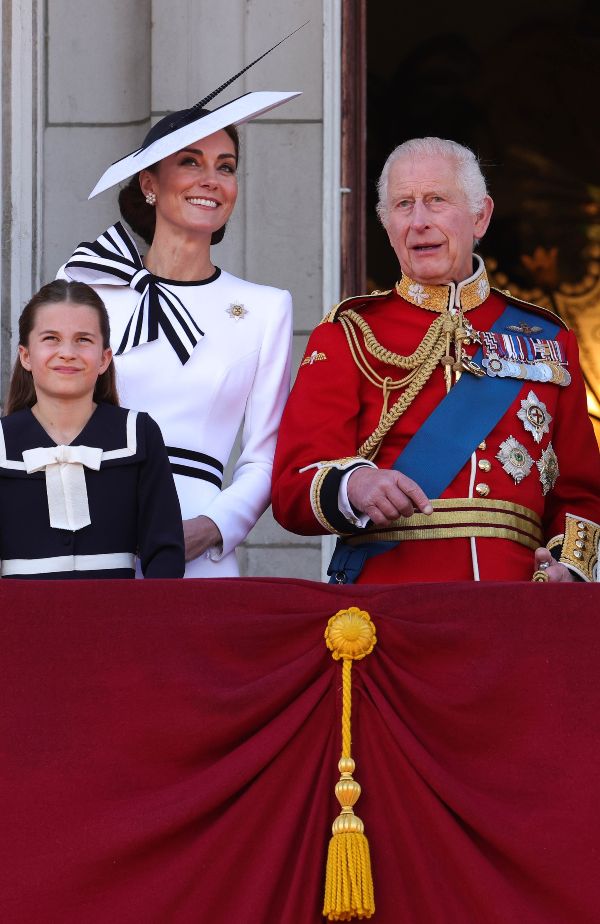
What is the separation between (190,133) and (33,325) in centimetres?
64

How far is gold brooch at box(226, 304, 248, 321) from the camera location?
3.82 m

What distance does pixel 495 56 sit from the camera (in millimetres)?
6965

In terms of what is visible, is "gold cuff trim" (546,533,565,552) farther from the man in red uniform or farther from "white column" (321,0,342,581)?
"white column" (321,0,342,581)

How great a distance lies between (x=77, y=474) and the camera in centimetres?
323

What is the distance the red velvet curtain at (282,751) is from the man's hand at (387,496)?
1.14 ft

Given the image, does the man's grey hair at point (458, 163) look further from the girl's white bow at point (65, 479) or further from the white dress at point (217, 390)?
the girl's white bow at point (65, 479)

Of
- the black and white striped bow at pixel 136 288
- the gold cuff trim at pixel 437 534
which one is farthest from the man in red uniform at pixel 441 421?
the black and white striped bow at pixel 136 288

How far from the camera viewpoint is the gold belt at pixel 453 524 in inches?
137

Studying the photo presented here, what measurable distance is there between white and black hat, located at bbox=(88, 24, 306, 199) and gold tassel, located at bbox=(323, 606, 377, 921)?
1.25m

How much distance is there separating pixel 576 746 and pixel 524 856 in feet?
0.57

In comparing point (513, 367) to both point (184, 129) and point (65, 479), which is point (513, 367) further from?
point (65, 479)

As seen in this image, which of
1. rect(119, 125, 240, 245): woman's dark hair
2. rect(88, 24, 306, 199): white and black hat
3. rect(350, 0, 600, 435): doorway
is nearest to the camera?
rect(88, 24, 306, 199): white and black hat

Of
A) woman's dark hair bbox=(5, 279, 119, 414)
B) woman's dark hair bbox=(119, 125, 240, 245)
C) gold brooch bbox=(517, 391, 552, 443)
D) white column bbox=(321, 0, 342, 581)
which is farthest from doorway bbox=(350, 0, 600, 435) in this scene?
woman's dark hair bbox=(5, 279, 119, 414)

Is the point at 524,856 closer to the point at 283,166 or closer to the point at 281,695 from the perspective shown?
the point at 281,695
